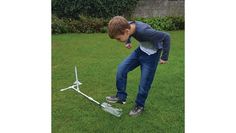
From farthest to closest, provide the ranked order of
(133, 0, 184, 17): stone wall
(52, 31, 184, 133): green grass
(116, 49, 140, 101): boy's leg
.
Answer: (133, 0, 184, 17): stone wall, (116, 49, 140, 101): boy's leg, (52, 31, 184, 133): green grass

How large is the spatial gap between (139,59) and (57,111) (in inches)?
45.7

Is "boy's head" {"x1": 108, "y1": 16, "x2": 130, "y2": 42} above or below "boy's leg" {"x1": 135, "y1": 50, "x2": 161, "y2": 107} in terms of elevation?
above

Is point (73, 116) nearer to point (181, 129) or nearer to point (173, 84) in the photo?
point (181, 129)

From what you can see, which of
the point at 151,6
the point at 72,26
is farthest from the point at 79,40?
the point at 151,6

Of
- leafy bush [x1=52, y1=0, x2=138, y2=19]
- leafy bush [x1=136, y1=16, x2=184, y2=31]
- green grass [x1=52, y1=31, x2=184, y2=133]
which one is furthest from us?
leafy bush [x1=52, y1=0, x2=138, y2=19]

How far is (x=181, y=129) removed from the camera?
148 inches

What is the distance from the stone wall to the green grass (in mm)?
4034

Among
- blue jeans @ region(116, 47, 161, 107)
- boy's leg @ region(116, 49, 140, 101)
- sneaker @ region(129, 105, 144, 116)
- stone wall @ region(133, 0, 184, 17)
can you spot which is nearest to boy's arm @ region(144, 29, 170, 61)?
blue jeans @ region(116, 47, 161, 107)

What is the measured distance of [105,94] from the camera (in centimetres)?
476

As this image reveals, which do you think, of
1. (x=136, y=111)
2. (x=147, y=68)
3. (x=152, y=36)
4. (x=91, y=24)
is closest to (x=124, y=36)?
(x=152, y=36)

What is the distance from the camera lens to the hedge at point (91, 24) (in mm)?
10332

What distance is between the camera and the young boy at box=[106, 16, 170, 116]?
3624mm

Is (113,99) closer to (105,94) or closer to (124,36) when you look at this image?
(105,94)

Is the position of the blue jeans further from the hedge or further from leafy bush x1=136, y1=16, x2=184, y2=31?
leafy bush x1=136, y1=16, x2=184, y2=31
